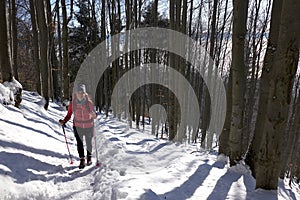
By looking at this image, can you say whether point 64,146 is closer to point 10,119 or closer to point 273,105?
point 10,119

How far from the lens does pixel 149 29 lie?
19938mm

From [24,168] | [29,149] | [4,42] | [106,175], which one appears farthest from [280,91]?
[4,42]

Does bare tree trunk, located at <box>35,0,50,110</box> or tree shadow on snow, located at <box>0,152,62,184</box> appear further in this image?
bare tree trunk, located at <box>35,0,50,110</box>

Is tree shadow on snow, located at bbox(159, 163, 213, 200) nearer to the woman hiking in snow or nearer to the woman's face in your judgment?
the woman hiking in snow

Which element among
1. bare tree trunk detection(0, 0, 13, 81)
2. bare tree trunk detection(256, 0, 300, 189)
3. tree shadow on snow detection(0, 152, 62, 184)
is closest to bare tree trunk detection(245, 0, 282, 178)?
bare tree trunk detection(256, 0, 300, 189)

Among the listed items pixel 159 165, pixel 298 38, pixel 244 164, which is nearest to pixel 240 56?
pixel 298 38

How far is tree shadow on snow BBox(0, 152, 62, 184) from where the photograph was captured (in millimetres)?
4281

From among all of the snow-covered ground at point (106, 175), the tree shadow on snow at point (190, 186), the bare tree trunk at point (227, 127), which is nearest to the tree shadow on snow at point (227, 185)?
the snow-covered ground at point (106, 175)

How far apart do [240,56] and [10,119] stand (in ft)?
19.4

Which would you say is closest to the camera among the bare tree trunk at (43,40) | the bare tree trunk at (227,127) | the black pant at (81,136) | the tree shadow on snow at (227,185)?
the tree shadow on snow at (227,185)

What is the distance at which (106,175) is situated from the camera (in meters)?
5.21

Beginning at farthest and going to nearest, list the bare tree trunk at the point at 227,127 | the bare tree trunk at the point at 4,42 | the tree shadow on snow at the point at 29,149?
the bare tree trunk at the point at 4,42 < the bare tree trunk at the point at 227,127 < the tree shadow on snow at the point at 29,149

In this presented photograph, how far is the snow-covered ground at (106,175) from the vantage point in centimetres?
415

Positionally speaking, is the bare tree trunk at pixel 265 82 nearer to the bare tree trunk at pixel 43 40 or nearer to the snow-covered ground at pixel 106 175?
the snow-covered ground at pixel 106 175
